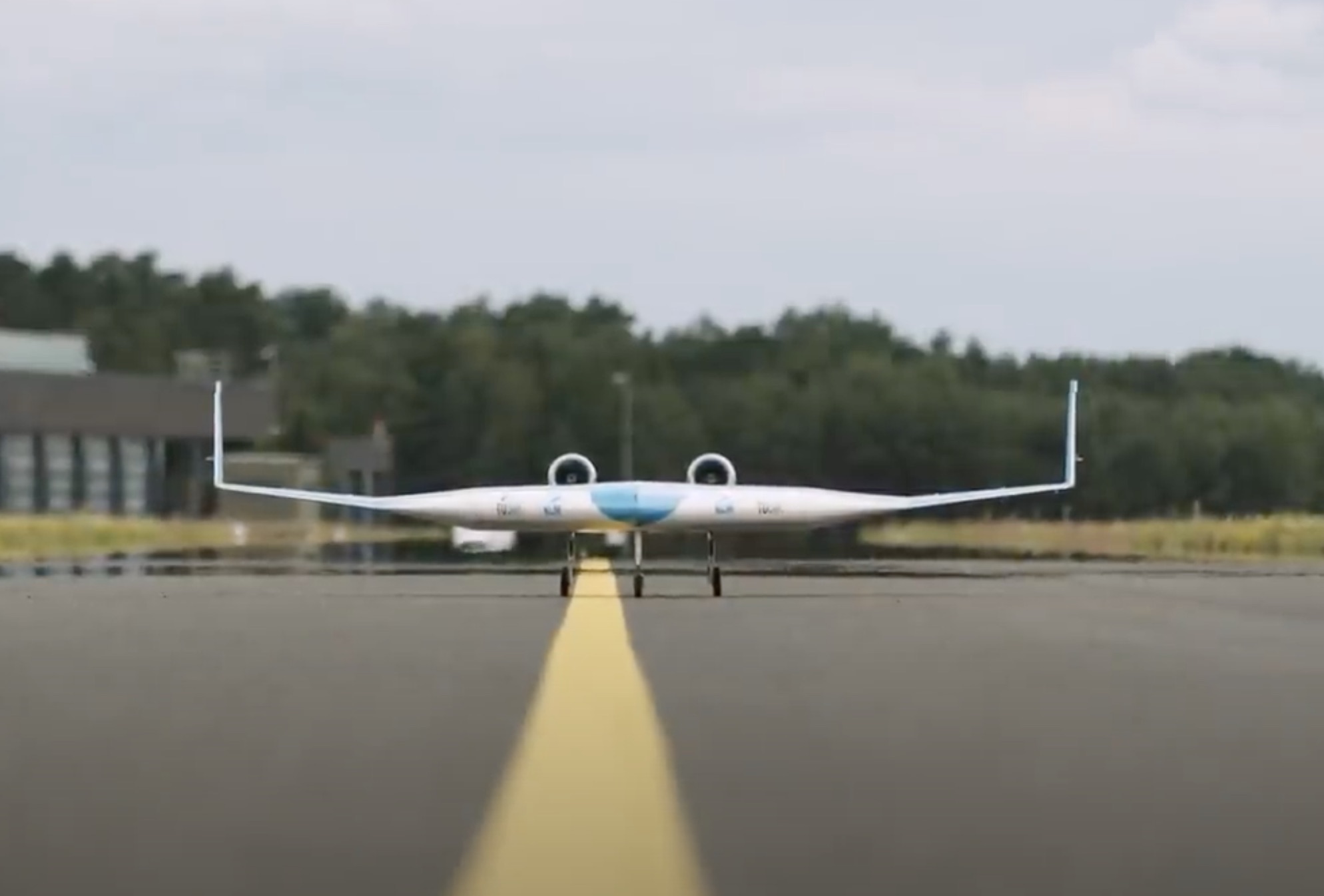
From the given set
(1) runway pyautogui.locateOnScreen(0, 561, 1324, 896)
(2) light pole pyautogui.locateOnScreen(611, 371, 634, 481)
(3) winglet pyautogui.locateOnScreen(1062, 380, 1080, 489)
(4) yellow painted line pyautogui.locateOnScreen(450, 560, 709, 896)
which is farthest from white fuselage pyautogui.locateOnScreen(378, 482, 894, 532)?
(4) yellow painted line pyautogui.locateOnScreen(450, 560, 709, 896)

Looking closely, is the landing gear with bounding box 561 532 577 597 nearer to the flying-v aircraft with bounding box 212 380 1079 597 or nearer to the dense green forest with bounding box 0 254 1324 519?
the flying-v aircraft with bounding box 212 380 1079 597

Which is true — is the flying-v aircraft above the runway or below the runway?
above

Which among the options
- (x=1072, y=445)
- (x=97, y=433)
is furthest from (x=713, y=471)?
(x=97, y=433)

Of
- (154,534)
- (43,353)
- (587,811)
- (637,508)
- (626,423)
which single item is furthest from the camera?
(43,353)

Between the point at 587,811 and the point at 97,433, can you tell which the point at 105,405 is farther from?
the point at 587,811

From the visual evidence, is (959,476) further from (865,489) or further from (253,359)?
(253,359)

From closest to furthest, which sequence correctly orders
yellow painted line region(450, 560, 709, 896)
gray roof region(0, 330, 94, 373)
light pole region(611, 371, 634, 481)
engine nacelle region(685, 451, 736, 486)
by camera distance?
yellow painted line region(450, 560, 709, 896), engine nacelle region(685, 451, 736, 486), light pole region(611, 371, 634, 481), gray roof region(0, 330, 94, 373)

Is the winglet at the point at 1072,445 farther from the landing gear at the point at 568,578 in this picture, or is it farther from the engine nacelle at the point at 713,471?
the landing gear at the point at 568,578
